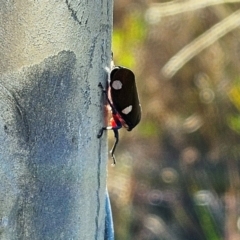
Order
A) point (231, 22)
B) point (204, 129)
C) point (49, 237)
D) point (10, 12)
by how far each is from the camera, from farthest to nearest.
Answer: point (204, 129) → point (231, 22) → point (49, 237) → point (10, 12)

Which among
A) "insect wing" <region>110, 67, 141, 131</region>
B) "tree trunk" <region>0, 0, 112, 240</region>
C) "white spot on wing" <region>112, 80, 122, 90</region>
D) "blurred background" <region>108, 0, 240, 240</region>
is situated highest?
"blurred background" <region>108, 0, 240, 240</region>

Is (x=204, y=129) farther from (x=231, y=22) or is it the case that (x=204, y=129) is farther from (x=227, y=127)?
(x=231, y=22)

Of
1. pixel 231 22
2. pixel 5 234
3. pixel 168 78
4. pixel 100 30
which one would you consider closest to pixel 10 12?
pixel 100 30

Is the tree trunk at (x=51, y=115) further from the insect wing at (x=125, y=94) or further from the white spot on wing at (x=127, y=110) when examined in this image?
the white spot on wing at (x=127, y=110)

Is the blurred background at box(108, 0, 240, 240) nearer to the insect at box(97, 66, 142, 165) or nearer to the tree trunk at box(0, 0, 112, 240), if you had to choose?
the insect at box(97, 66, 142, 165)

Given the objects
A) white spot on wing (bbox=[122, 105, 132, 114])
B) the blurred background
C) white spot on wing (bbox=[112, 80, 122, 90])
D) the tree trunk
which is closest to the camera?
the tree trunk

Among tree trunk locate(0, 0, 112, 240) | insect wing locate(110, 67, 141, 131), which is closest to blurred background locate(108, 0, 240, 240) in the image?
insect wing locate(110, 67, 141, 131)
